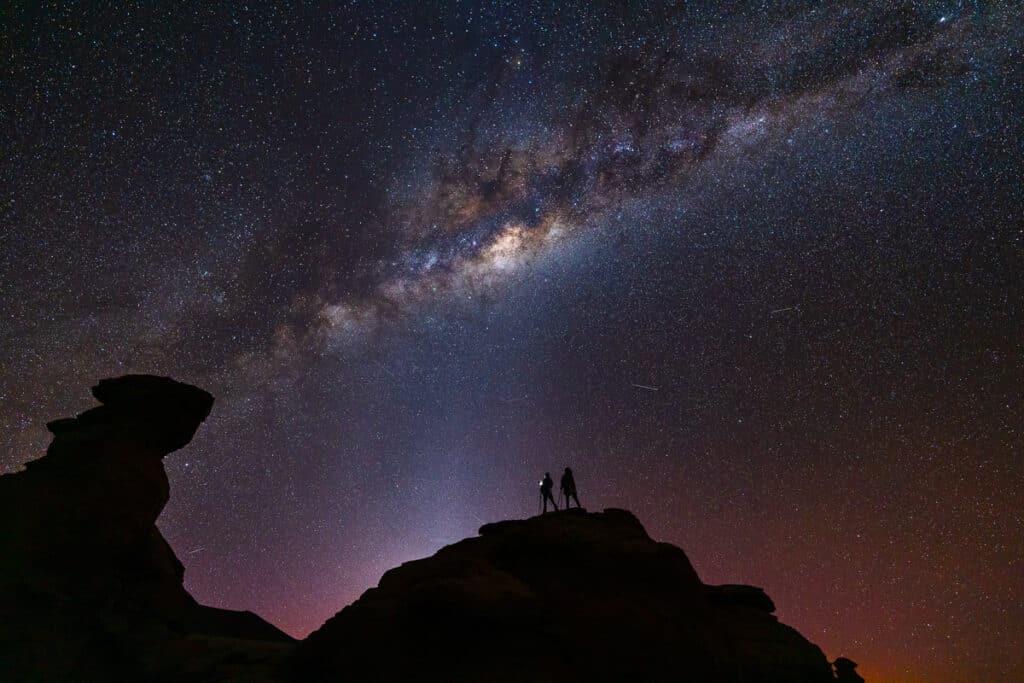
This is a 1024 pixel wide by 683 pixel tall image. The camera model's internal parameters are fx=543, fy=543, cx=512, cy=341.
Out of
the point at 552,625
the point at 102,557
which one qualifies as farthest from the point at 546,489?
the point at 102,557

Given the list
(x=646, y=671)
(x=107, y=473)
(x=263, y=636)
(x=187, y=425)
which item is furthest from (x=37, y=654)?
(x=646, y=671)

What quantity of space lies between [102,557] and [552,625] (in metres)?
21.3

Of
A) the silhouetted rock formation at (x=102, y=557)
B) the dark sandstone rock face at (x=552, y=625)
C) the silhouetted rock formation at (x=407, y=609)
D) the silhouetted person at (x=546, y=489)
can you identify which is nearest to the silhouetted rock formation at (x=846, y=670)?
the silhouetted rock formation at (x=407, y=609)

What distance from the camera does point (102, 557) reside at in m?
24.3

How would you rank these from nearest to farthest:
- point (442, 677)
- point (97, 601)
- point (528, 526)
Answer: point (442, 677) < point (528, 526) < point (97, 601)

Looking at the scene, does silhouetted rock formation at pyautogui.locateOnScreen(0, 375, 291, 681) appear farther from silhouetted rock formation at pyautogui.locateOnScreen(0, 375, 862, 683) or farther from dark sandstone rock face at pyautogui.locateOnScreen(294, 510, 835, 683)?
dark sandstone rock face at pyautogui.locateOnScreen(294, 510, 835, 683)

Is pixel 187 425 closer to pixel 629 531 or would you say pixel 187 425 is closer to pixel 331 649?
pixel 331 649

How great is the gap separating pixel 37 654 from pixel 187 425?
41.5 ft

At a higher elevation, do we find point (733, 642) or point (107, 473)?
point (107, 473)

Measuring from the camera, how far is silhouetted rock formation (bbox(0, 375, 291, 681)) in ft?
68.4

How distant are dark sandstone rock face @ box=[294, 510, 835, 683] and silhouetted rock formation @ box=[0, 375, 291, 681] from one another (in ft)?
20.1

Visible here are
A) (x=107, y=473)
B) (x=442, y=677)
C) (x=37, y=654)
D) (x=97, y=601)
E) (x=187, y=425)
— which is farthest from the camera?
(x=187, y=425)

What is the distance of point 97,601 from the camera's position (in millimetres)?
23484

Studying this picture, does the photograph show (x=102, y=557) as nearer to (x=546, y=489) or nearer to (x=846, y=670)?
(x=546, y=489)
